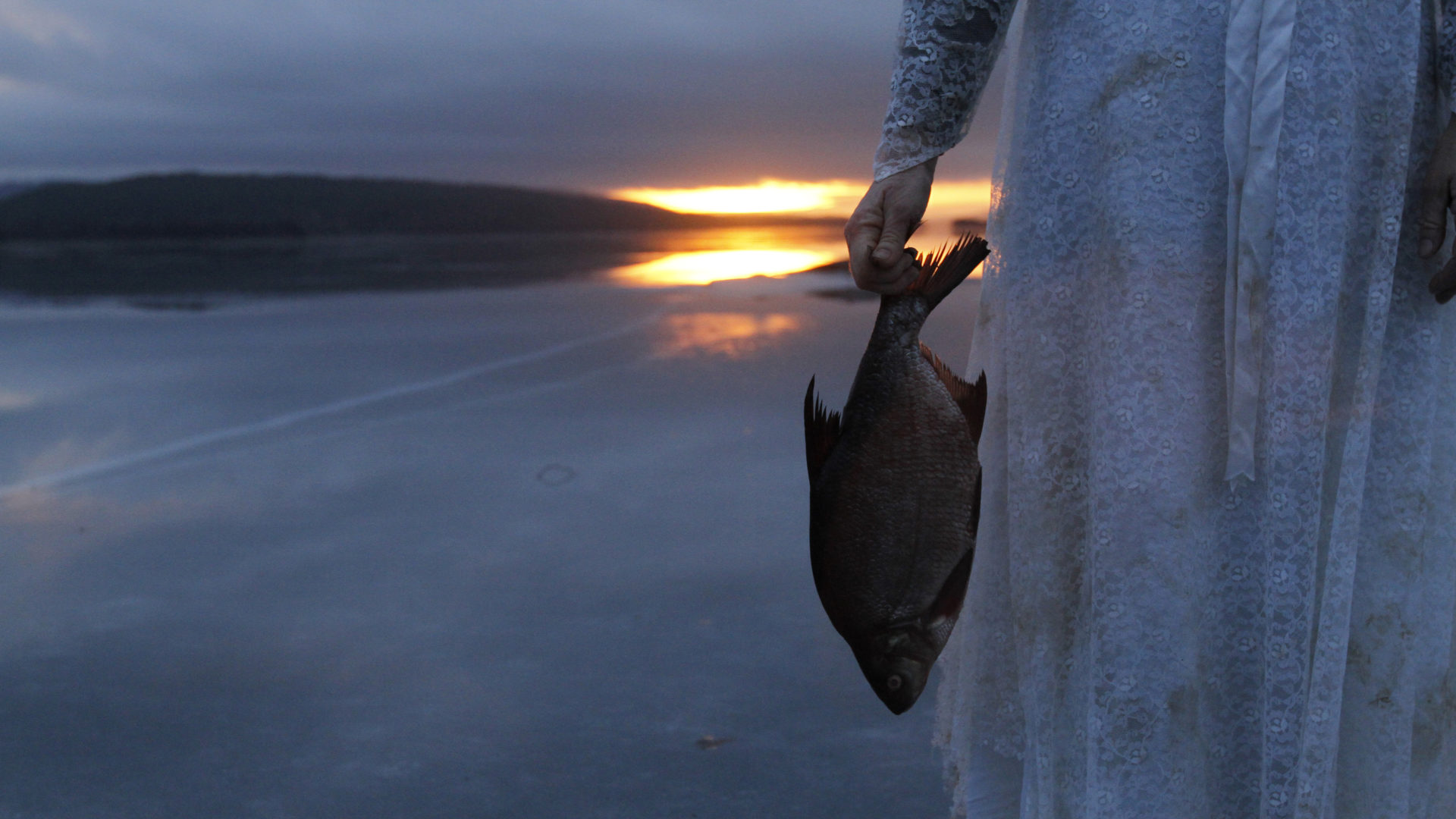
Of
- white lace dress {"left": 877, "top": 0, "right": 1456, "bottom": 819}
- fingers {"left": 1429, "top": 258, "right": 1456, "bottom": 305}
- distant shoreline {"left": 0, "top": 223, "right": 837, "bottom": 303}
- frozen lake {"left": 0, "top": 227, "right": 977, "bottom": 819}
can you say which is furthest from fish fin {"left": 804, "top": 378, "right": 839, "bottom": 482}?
distant shoreline {"left": 0, "top": 223, "right": 837, "bottom": 303}

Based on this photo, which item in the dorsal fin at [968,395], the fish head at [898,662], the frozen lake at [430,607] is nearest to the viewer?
the fish head at [898,662]

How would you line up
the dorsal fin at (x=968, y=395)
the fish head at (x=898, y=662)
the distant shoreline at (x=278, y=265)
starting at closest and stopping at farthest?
the fish head at (x=898, y=662), the dorsal fin at (x=968, y=395), the distant shoreline at (x=278, y=265)

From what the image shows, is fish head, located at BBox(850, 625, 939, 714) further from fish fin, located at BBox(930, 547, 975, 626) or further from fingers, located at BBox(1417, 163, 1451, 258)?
fingers, located at BBox(1417, 163, 1451, 258)

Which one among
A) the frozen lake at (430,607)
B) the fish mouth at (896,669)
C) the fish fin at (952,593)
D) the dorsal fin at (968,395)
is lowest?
the frozen lake at (430,607)

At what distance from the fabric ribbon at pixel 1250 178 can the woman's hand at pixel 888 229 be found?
37 centimetres

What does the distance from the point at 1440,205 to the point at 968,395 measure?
1.93 ft

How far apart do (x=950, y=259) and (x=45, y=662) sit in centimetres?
274

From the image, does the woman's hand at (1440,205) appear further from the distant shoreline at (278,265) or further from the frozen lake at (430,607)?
the distant shoreline at (278,265)

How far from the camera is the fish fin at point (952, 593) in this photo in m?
1.38

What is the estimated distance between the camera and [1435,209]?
1.40 m

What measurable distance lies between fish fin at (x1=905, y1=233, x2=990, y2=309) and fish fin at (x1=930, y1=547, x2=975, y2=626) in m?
0.31

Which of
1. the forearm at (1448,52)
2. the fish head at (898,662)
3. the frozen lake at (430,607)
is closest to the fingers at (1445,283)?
the forearm at (1448,52)

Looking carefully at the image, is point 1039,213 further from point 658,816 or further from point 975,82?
point 658,816

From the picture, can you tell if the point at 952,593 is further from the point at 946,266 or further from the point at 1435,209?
the point at 1435,209
